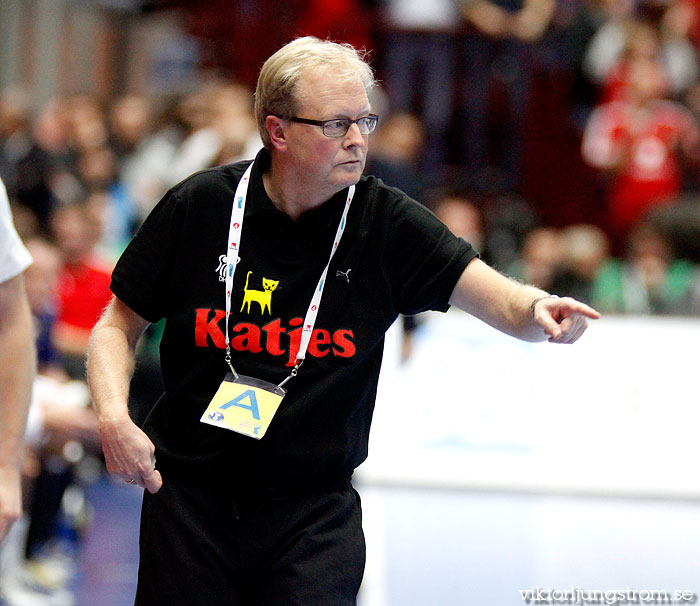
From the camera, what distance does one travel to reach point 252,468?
3039mm

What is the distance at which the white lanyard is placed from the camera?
10.0ft

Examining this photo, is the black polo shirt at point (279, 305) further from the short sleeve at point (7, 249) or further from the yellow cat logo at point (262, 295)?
the short sleeve at point (7, 249)

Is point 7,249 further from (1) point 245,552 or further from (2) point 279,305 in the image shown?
(1) point 245,552

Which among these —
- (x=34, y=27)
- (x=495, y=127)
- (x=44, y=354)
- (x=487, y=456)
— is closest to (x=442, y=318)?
(x=487, y=456)

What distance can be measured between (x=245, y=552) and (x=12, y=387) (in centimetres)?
74

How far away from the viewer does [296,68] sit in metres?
3.03

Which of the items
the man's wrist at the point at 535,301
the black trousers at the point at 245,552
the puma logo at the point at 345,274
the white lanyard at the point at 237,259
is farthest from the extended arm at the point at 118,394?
the man's wrist at the point at 535,301

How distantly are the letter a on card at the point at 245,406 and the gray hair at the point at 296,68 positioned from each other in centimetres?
73

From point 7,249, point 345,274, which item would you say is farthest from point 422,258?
point 7,249

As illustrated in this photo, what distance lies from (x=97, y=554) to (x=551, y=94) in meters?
7.32

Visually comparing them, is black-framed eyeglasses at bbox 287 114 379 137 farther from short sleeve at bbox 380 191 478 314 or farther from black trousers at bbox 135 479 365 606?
black trousers at bbox 135 479 365 606

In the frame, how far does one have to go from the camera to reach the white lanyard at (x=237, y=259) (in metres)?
3.06

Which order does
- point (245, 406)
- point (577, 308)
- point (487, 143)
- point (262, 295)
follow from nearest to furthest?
1. point (577, 308)
2. point (245, 406)
3. point (262, 295)
4. point (487, 143)

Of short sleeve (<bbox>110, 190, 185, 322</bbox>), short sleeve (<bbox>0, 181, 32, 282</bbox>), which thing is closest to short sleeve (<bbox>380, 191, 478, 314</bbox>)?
short sleeve (<bbox>110, 190, 185, 322</bbox>)
